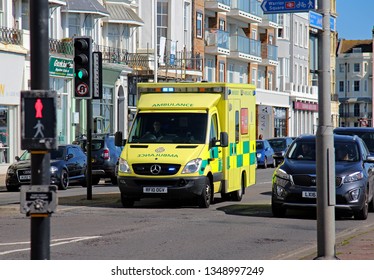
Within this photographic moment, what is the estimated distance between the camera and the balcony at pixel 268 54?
80938mm

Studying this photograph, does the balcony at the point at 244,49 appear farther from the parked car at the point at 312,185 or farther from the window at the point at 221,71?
the parked car at the point at 312,185

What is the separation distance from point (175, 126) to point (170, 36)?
126 ft

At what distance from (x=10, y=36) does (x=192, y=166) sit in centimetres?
→ 2340

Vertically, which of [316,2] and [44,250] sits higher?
[316,2]

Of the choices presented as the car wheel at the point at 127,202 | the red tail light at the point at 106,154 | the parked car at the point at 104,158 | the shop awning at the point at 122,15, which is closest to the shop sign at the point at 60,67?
the shop awning at the point at 122,15

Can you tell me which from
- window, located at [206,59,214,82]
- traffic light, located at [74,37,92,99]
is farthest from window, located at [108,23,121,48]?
traffic light, located at [74,37,92,99]

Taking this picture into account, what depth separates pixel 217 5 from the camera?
6831 cm

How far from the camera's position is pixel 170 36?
61.9 metres

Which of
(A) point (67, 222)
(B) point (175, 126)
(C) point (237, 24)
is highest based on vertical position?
(C) point (237, 24)

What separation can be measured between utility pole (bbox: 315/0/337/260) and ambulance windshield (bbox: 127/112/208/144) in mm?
11227

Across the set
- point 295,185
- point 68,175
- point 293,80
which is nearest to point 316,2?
point 295,185

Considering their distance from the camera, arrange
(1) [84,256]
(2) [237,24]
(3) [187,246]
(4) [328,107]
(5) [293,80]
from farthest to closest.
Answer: (5) [293,80] < (2) [237,24] < (3) [187,246] < (1) [84,256] < (4) [328,107]

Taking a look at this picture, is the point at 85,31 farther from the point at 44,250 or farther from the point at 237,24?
the point at 44,250

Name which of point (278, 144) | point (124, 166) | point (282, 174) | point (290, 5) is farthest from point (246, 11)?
point (290, 5)
